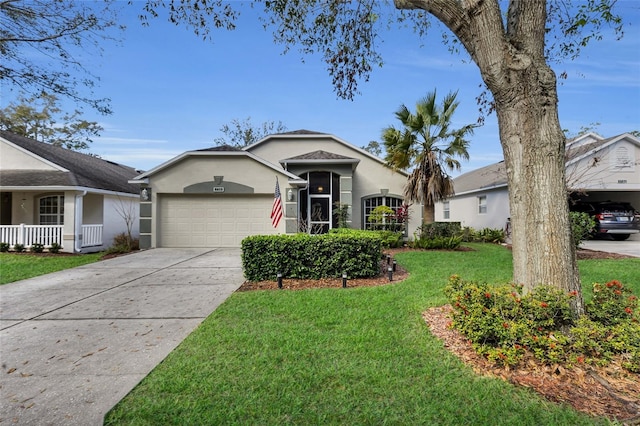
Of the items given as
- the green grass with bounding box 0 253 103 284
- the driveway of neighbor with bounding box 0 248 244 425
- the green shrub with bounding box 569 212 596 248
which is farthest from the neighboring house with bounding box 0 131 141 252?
the green shrub with bounding box 569 212 596 248

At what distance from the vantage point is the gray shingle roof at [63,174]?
1265 cm

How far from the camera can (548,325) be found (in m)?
3.30

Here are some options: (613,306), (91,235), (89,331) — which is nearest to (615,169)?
(613,306)

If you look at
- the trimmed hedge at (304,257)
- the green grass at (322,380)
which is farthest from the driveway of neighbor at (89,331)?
the trimmed hedge at (304,257)

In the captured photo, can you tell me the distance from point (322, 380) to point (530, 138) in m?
3.51

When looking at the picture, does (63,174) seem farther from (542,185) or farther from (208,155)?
(542,185)

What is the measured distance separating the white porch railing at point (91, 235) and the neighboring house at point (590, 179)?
17118mm

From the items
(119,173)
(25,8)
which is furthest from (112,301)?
(119,173)

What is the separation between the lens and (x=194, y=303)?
5.66m

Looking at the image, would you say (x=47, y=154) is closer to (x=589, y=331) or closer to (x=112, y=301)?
(x=112, y=301)

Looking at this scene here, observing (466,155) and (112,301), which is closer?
(112,301)

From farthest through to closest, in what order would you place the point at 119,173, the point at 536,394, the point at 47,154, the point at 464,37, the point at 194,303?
the point at 119,173 → the point at 47,154 → the point at 194,303 → the point at 464,37 → the point at 536,394

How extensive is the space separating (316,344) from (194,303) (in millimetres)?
2936

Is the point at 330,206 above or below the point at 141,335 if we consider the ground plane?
above
